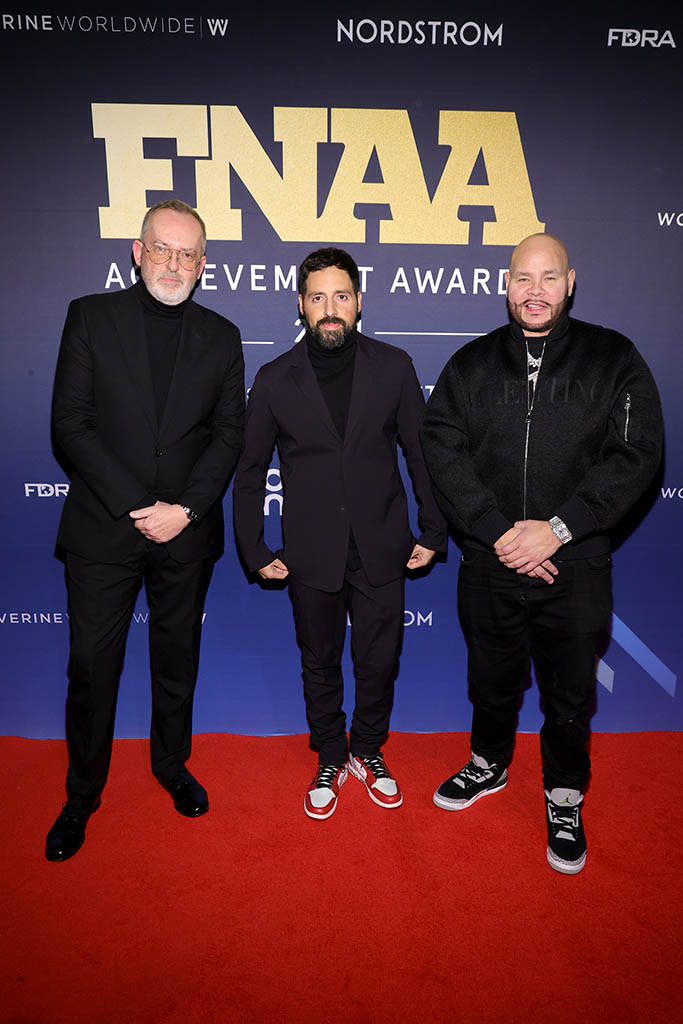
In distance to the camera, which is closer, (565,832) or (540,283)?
(540,283)

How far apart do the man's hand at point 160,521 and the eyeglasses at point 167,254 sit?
0.83m

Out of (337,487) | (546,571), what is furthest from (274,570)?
(546,571)

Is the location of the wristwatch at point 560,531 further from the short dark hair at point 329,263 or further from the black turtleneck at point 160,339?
the black turtleneck at point 160,339

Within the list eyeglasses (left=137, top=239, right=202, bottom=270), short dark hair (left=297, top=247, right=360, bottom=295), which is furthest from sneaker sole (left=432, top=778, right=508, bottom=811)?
eyeglasses (left=137, top=239, right=202, bottom=270)

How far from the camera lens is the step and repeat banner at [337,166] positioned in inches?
107

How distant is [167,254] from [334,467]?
36.6 inches

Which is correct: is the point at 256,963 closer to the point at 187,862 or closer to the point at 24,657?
the point at 187,862

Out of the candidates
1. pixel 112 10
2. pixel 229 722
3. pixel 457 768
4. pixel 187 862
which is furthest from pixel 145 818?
pixel 112 10

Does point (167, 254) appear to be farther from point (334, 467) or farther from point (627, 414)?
point (627, 414)

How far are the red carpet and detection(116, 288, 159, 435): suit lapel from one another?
5.15ft

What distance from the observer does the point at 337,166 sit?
9.25 feet

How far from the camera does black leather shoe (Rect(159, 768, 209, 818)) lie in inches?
107

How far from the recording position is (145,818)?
8.85 feet

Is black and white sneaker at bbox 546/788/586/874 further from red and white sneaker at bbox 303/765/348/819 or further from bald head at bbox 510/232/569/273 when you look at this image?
bald head at bbox 510/232/569/273
